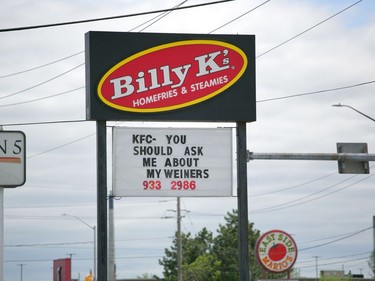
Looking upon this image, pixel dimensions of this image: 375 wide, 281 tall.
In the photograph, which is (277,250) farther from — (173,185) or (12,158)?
(12,158)

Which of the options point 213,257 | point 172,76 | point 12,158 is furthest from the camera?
point 213,257

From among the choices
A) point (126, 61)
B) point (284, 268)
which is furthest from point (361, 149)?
point (126, 61)

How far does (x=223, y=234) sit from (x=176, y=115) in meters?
85.4

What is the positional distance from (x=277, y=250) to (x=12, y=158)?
37.5 ft

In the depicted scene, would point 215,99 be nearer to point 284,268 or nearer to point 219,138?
point 219,138

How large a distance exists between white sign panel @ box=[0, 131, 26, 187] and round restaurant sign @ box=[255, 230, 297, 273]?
1088cm

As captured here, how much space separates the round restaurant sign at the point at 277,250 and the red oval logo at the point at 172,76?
4973 mm

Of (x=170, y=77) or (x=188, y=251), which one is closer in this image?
(x=170, y=77)

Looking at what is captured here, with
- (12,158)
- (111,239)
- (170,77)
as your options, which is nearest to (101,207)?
(170,77)

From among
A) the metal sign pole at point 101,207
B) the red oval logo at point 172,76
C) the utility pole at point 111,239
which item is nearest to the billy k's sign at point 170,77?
the red oval logo at point 172,76

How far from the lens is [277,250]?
23.5 meters

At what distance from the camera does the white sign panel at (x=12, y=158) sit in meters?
13.4

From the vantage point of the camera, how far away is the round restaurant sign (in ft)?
76.7

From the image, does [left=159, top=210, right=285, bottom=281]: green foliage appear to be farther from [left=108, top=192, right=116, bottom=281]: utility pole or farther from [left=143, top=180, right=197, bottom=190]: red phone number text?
[left=143, top=180, right=197, bottom=190]: red phone number text
